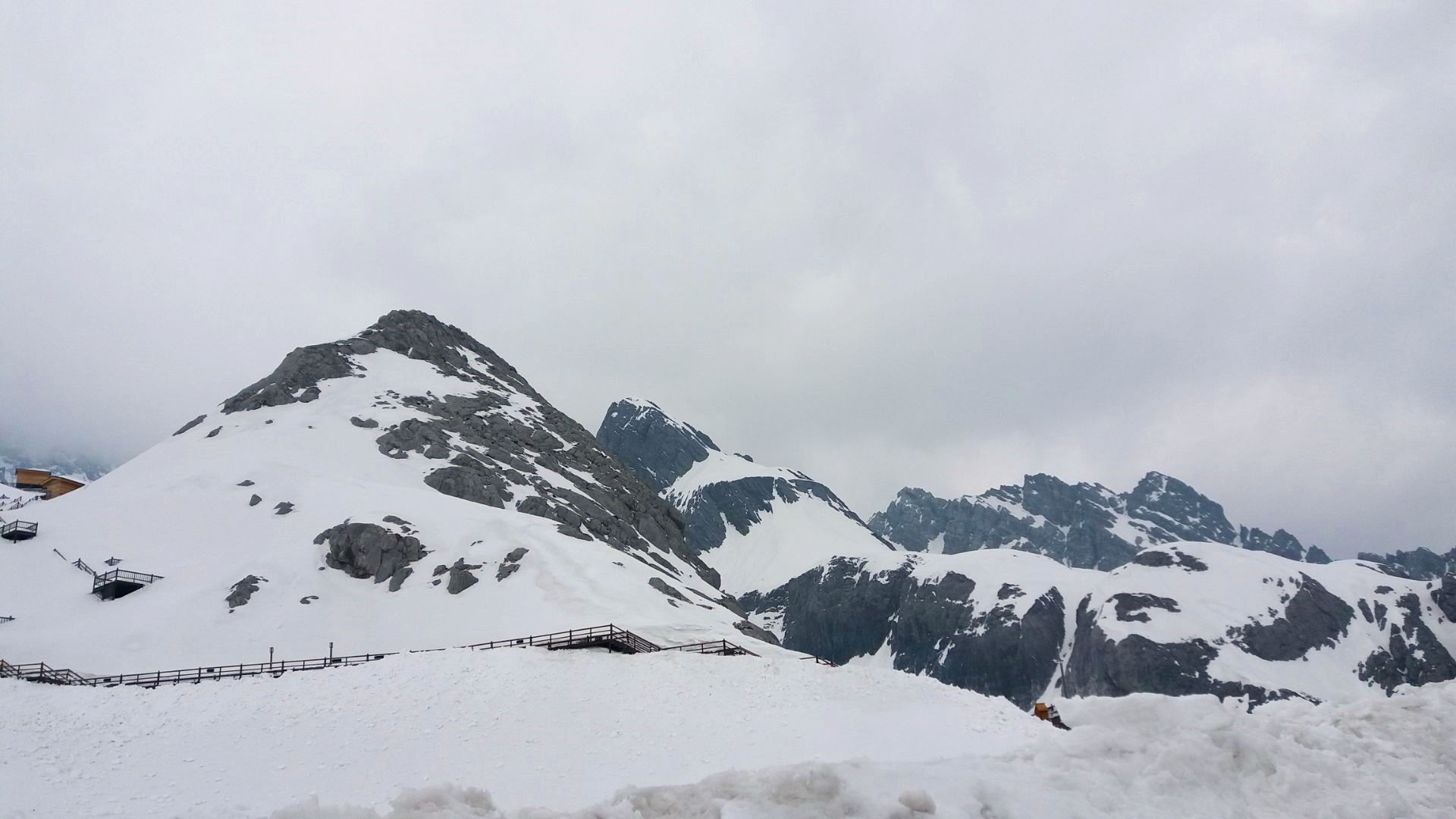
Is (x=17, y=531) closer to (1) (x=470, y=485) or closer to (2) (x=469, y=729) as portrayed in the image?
(1) (x=470, y=485)

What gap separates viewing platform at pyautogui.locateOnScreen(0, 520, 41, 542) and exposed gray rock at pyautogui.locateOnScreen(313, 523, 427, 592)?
21.6 metres

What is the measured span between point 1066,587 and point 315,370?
485 feet

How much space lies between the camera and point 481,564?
59.5m

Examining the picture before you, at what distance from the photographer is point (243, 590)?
5631 centimetres

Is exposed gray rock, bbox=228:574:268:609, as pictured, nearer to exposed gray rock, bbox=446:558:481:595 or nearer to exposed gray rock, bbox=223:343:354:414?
exposed gray rock, bbox=446:558:481:595

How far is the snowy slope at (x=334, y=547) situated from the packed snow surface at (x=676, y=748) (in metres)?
14.9

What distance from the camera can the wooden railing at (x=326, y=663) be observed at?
37.8m

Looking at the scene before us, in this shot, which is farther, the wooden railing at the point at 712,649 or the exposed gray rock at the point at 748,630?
the exposed gray rock at the point at 748,630

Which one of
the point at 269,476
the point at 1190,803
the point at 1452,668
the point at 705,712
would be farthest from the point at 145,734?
the point at 1452,668

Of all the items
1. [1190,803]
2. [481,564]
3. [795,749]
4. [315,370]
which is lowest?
[795,749]

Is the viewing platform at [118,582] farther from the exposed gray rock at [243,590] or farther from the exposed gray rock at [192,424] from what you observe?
the exposed gray rock at [192,424]

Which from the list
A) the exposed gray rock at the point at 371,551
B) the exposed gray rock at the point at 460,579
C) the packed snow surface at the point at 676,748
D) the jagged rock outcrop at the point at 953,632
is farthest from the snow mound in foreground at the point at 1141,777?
the jagged rock outcrop at the point at 953,632

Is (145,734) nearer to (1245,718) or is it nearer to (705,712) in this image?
(705,712)

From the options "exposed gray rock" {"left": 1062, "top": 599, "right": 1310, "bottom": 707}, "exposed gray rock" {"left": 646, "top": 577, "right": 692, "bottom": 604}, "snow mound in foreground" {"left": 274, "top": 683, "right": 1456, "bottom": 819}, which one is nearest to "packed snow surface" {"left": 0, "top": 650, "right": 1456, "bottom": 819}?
"snow mound in foreground" {"left": 274, "top": 683, "right": 1456, "bottom": 819}
